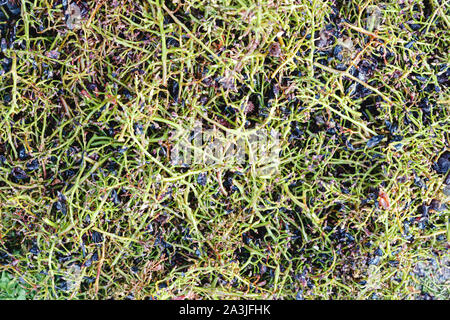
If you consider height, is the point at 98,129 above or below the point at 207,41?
below

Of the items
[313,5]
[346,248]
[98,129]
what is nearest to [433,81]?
[313,5]

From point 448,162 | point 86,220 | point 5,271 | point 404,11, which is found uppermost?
point 404,11

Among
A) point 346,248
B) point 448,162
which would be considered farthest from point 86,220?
point 448,162

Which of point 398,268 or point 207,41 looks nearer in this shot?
point 207,41

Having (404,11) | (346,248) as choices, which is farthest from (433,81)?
(346,248)

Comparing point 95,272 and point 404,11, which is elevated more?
point 404,11

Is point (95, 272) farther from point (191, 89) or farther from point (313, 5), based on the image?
point (313, 5)

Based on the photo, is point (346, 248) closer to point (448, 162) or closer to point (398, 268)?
point (398, 268)

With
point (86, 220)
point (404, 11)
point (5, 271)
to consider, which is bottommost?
point (5, 271)
